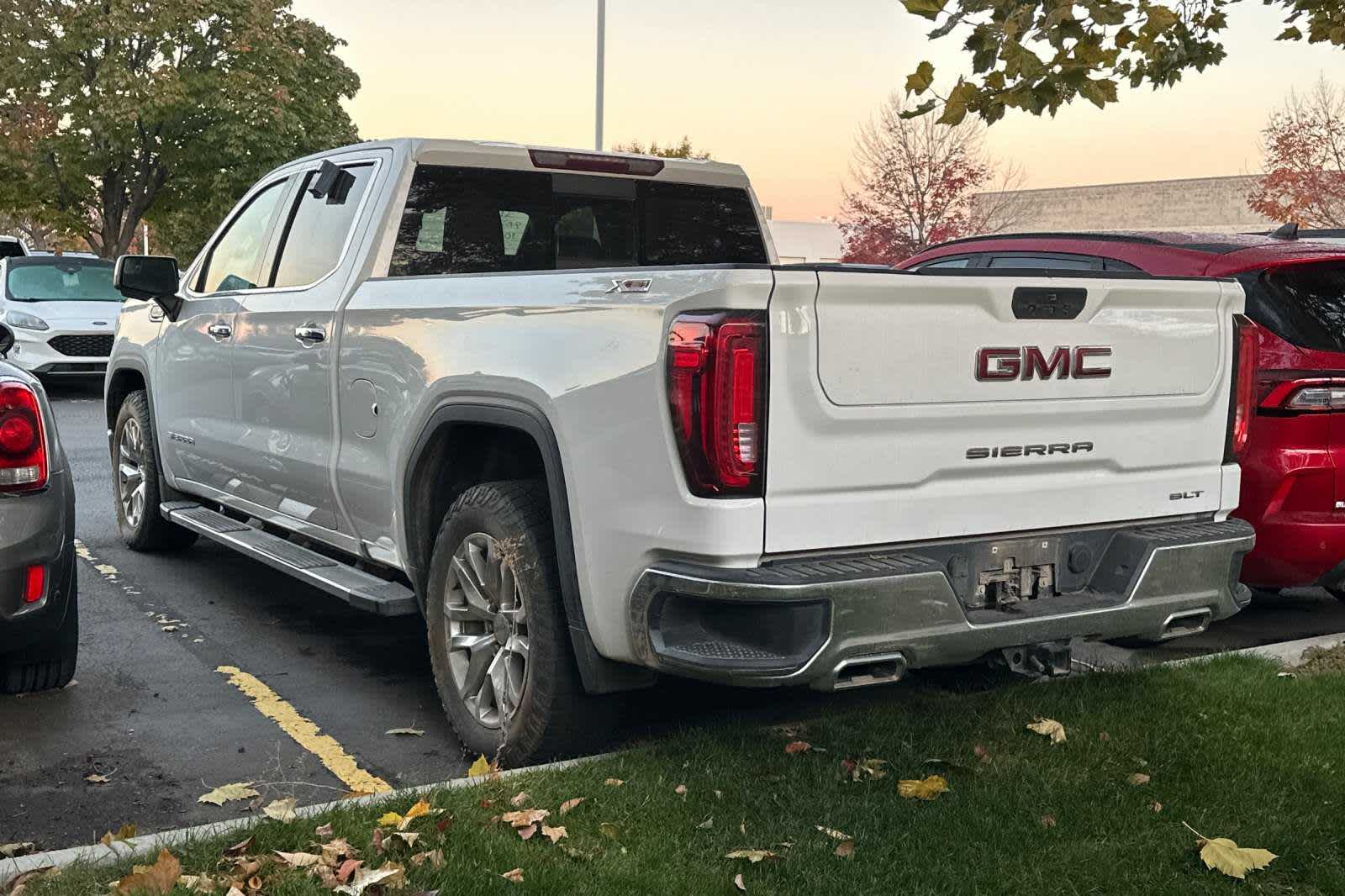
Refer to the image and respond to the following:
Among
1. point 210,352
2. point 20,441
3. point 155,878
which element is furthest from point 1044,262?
point 155,878

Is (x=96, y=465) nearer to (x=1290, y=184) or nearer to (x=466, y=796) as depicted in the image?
(x=466, y=796)

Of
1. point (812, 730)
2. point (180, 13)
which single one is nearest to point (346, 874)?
point (812, 730)

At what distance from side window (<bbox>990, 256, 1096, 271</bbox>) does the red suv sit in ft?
2.04

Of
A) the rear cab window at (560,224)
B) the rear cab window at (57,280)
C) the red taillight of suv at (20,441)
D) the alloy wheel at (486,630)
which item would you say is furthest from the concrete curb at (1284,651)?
the rear cab window at (57,280)

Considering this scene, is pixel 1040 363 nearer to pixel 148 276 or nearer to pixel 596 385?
pixel 596 385

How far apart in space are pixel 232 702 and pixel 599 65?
2185cm

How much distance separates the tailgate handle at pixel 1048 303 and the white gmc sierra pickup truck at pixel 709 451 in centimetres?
1

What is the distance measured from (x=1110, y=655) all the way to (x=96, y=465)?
883 cm

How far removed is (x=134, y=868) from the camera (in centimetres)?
351

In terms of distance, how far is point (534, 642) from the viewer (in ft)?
14.1

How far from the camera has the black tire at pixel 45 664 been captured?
5246 mm

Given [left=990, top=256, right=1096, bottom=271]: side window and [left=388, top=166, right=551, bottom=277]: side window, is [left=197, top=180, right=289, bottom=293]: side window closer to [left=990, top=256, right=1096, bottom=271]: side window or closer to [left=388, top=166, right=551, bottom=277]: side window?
[left=388, top=166, right=551, bottom=277]: side window

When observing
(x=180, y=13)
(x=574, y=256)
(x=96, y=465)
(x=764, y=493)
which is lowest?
(x=96, y=465)

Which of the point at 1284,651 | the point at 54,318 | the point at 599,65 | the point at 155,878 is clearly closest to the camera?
the point at 155,878
